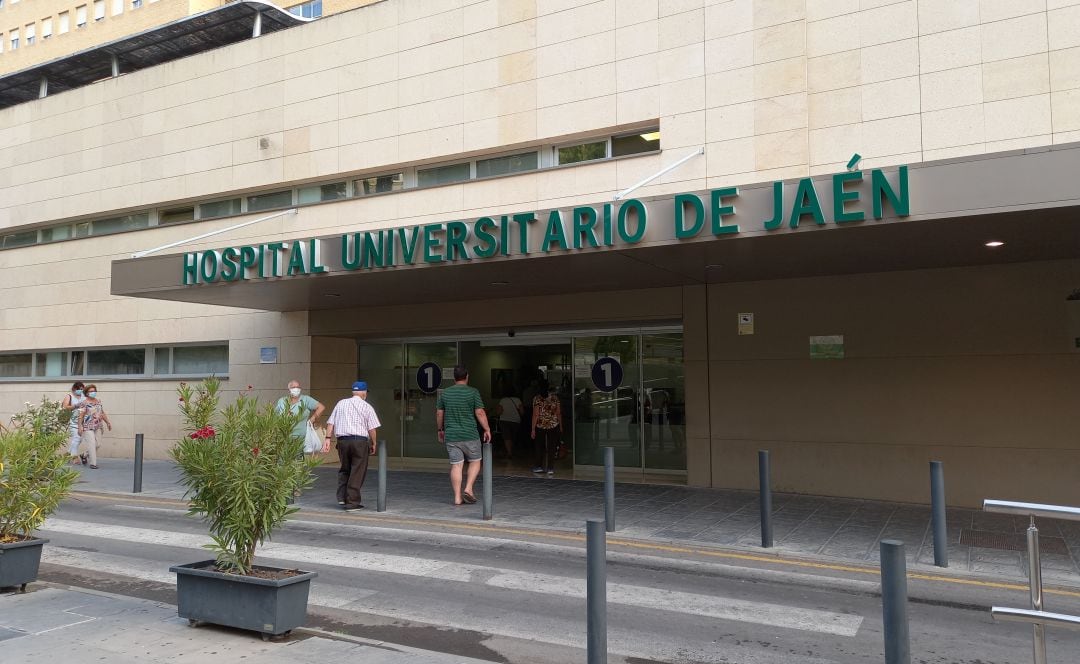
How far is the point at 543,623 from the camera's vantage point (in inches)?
227

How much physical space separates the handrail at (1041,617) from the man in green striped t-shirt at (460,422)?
750cm

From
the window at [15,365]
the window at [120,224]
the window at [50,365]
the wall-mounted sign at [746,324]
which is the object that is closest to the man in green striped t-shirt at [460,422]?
the wall-mounted sign at [746,324]

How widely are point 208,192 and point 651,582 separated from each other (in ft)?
48.6

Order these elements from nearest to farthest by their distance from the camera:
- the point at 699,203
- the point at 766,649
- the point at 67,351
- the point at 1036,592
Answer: the point at 1036,592, the point at 766,649, the point at 699,203, the point at 67,351

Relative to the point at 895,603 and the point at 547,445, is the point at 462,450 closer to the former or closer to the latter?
the point at 547,445

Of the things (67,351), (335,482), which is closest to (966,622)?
(335,482)

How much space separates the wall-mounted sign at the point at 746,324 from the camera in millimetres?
12211

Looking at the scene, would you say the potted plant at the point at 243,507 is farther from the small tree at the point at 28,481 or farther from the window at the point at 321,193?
the window at the point at 321,193

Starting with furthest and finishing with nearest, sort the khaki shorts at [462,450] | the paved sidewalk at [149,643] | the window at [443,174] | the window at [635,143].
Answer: the window at [443,174] < the window at [635,143] < the khaki shorts at [462,450] < the paved sidewalk at [149,643]

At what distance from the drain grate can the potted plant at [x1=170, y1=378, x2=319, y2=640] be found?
7174 mm

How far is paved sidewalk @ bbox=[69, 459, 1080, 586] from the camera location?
7949 mm

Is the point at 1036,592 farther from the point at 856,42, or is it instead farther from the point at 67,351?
the point at 67,351

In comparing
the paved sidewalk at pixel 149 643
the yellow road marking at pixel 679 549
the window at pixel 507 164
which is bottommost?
the yellow road marking at pixel 679 549

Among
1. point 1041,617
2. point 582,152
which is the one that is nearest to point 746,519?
point 1041,617
